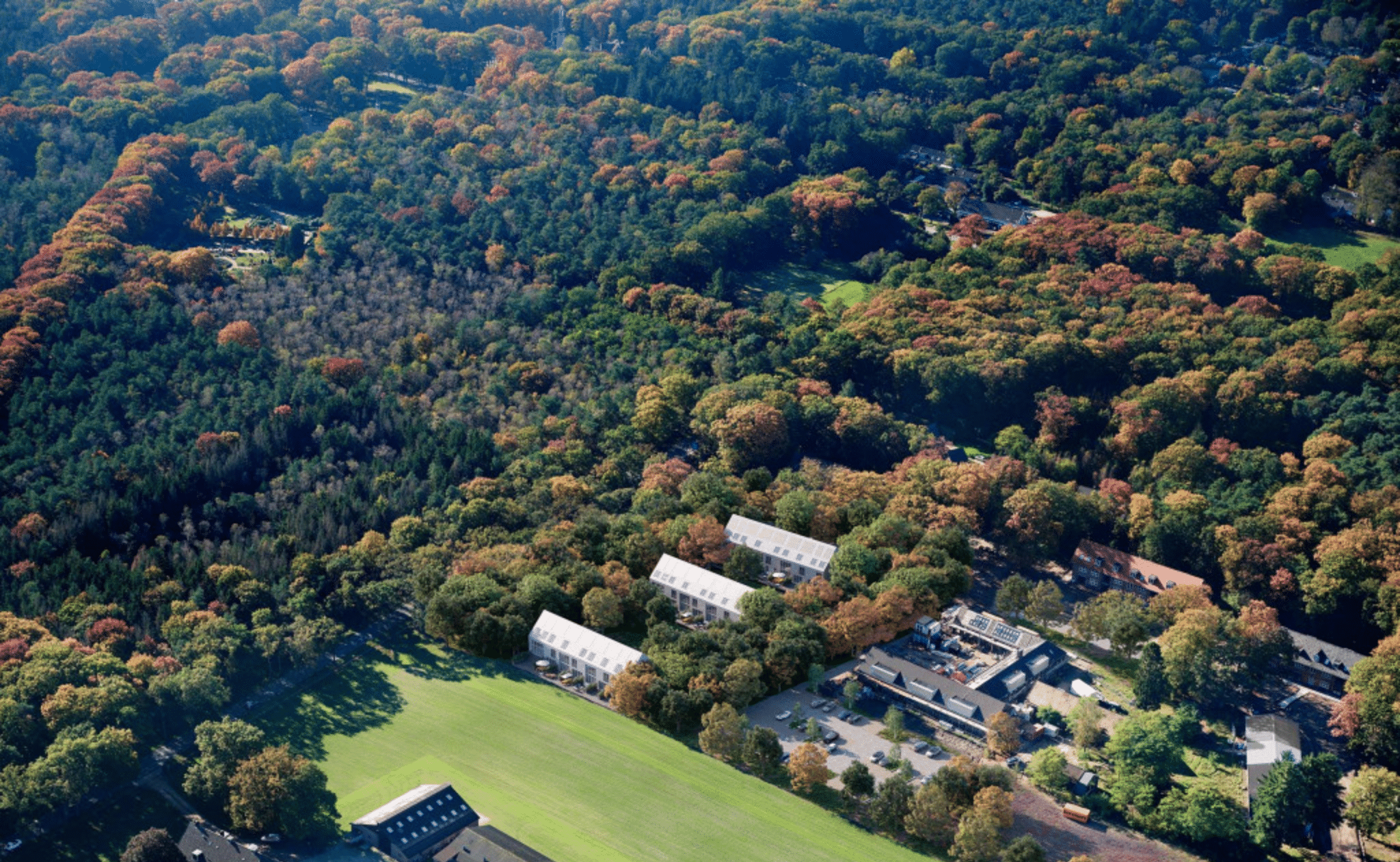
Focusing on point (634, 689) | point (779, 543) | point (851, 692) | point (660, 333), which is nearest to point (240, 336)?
point (660, 333)

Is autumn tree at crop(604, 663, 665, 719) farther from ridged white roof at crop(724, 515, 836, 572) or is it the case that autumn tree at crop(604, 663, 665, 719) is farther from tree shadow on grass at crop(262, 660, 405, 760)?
ridged white roof at crop(724, 515, 836, 572)

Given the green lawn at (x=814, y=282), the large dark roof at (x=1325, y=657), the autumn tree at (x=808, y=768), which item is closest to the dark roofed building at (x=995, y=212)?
the green lawn at (x=814, y=282)

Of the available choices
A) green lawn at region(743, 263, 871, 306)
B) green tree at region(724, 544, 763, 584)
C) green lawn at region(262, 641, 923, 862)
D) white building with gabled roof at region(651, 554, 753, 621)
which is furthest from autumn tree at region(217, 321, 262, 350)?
green tree at region(724, 544, 763, 584)

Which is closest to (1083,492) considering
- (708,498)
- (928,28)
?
(708,498)

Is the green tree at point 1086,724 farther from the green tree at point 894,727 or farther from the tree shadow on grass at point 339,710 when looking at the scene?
the tree shadow on grass at point 339,710

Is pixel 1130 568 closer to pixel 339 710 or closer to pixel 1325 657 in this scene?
pixel 1325 657

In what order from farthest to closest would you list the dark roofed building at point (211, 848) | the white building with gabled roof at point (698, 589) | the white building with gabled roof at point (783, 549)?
the white building with gabled roof at point (783, 549) < the white building with gabled roof at point (698, 589) < the dark roofed building at point (211, 848)

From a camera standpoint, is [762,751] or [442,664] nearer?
[762,751]
